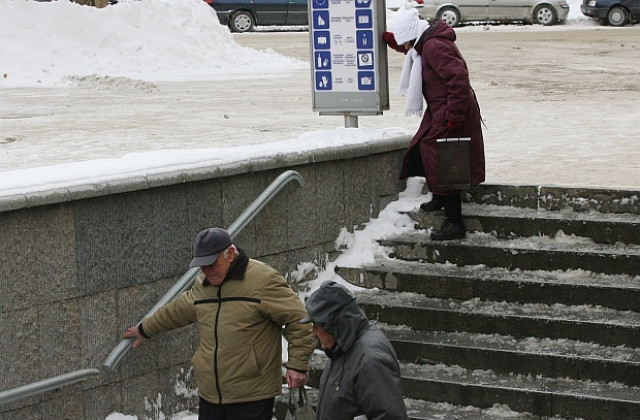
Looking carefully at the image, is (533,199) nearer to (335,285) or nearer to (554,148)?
(554,148)

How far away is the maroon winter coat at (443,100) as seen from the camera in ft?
27.0

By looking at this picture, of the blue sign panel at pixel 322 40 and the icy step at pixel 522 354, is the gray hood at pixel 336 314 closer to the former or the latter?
the icy step at pixel 522 354

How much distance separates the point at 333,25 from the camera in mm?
9000

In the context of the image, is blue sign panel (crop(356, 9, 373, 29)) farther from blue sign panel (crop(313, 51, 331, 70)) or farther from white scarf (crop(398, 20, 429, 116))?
white scarf (crop(398, 20, 429, 116))

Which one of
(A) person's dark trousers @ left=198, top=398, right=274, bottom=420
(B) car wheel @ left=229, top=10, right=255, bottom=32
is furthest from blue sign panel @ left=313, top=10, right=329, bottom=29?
(B) car wheel @ left=229, top=10, right=255, bottom=32

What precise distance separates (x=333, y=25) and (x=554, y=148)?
2536mm

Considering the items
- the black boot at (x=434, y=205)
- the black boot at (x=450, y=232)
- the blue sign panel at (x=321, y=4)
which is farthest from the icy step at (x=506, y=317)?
the blue sign panel at (x=321, y=4)

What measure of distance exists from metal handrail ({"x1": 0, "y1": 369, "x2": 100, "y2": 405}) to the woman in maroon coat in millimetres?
2727

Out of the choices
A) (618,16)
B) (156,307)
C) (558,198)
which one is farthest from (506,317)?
(618,16)

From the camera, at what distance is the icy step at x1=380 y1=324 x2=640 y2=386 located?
7.25m

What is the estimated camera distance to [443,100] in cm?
845

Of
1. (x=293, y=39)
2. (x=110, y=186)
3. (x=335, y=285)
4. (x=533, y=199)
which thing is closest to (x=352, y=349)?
(x=335, y=285)

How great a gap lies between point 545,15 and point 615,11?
1807mm

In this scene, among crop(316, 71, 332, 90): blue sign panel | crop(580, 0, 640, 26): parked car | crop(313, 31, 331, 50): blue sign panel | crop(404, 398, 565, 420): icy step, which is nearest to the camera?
crop(404, 398, 565, 420): icy step
